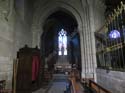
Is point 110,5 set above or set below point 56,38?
above

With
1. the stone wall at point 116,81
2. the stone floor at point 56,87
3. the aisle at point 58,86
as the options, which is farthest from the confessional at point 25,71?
the stone wall at point 116,81

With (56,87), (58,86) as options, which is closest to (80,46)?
(58,86)

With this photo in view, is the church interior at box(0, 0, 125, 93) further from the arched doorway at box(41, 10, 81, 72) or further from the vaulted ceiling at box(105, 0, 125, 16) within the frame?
the arched doorway at box(41, 10, 81, 72)

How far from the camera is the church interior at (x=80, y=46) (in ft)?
16.0

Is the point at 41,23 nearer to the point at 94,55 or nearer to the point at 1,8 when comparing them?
the point at 94,55

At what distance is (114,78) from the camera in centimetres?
461

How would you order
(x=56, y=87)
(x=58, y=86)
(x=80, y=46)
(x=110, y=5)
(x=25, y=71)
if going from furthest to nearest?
(x=80, y=46)
(x=110, y=5)
(x=58, y=86)
(x=56, y=87)
(x=25, y=71)

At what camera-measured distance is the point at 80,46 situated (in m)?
9.73

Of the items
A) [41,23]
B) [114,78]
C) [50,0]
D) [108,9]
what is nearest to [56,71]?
[41,23]

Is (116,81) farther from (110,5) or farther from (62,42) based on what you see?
(62,42)

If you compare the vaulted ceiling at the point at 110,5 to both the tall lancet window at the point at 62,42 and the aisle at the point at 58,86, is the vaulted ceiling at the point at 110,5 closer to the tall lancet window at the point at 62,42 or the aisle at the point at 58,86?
the aisle at the point at 58,86

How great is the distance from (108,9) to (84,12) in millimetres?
1545

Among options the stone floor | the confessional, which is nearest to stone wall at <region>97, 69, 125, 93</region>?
the stone floor

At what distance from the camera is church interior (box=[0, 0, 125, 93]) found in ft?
16.0
